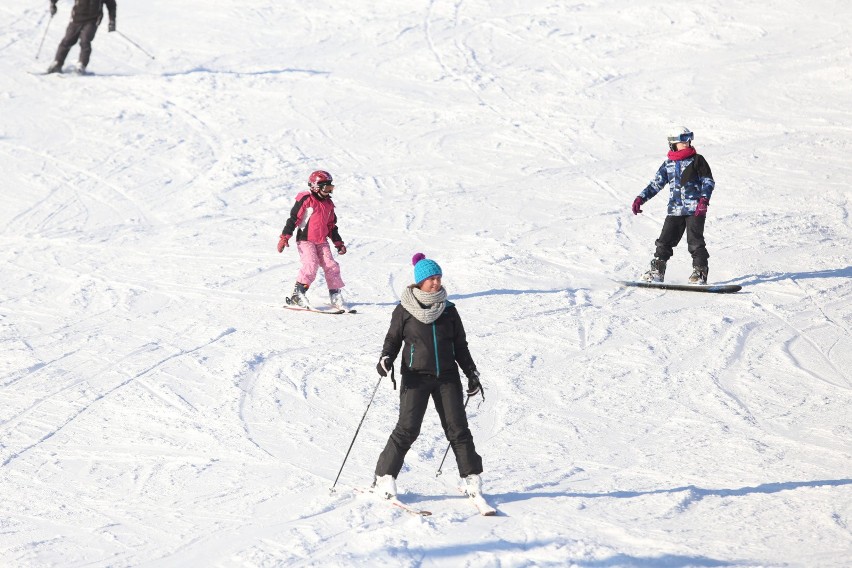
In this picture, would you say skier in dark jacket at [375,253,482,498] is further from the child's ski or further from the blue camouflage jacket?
the blue camouflage jacket

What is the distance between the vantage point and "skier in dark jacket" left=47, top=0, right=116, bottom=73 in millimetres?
16734

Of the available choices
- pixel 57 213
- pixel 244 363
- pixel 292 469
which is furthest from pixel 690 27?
pixel 292 469

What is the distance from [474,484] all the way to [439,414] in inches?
17.9

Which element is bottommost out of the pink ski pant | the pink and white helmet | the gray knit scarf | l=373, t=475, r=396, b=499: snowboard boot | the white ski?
the white ski

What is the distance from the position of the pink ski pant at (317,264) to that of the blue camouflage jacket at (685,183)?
3.13 m

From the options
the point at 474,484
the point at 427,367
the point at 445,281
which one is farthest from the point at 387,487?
the point at 445,281

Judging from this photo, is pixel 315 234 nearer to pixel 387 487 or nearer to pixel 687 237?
pixel 687 237

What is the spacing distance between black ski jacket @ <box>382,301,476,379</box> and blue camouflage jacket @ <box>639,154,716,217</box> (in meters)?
4.96

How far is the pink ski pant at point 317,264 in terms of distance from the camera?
986 cm

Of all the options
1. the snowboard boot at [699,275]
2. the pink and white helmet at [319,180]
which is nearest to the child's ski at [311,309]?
the pink and white helmet at [319,180]

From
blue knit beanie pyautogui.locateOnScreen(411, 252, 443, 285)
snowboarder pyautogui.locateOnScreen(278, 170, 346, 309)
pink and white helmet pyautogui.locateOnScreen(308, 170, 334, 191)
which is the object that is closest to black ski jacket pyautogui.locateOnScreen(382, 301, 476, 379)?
blue knit beanie pyautogui.locateOnScreen(411, 252, 443, 285)

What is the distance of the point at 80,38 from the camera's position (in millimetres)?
17469

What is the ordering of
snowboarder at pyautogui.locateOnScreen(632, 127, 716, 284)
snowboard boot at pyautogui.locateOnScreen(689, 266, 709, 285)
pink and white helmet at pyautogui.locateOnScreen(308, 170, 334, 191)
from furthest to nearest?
snowboard boot at pyautogui.locateOnScreen(689, 266, 709, 285) → snowboarder at pyautogui.locateOnScreen(632, 127, 716, 284) → pink and white helmet at pyautogui.locateOnScreen(308, 170, 334, 191)

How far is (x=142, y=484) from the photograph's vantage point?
6480 mm
